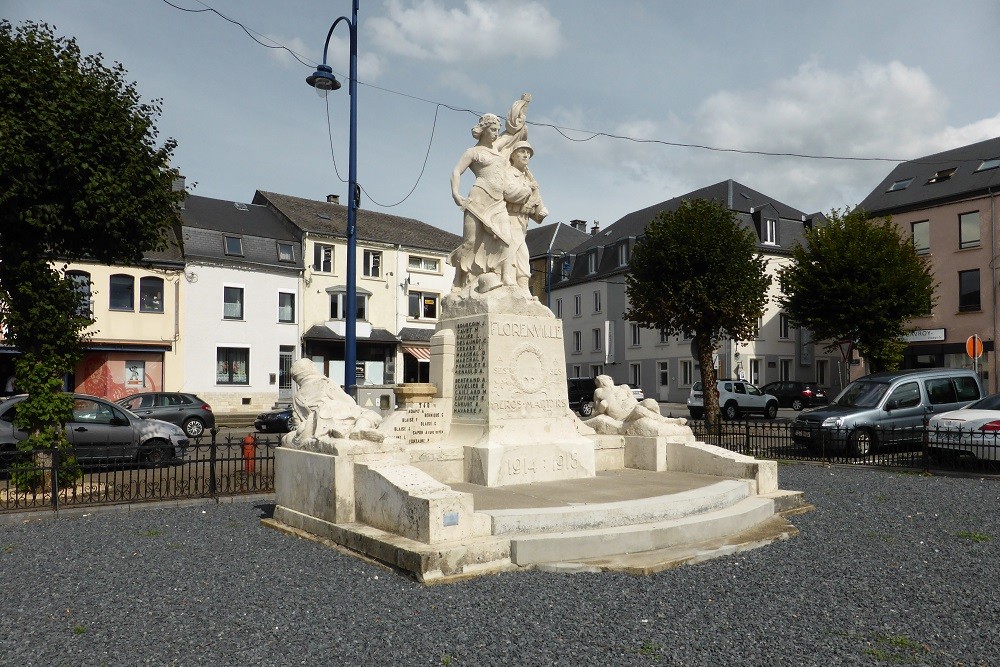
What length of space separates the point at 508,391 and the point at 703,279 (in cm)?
1416

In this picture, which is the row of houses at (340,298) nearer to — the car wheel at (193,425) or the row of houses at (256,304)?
the row of houses at (256,304)

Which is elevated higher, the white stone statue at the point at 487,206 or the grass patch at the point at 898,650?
the white stone statue at the point at 487,206

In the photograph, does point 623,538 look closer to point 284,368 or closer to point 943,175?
point 284,368

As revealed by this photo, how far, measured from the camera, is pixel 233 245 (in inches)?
1309

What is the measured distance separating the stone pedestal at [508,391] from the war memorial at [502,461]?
2cm

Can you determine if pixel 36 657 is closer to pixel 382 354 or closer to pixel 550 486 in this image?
pixel 550 486

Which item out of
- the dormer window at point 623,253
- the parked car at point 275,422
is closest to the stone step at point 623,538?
the parked car at point 275,422

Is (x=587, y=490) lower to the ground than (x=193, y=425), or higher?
higher

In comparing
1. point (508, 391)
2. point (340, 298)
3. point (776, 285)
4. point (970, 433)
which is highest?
point (776, 285)

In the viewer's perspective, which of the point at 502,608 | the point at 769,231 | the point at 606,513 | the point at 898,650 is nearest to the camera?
the point at 898,650

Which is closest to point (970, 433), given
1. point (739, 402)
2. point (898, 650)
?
point (898, 650)

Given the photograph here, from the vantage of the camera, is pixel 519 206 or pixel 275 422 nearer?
pixel 519 206

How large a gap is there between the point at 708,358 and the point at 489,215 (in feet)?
46.3

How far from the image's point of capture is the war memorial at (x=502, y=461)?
6145mm
